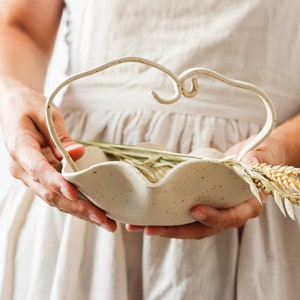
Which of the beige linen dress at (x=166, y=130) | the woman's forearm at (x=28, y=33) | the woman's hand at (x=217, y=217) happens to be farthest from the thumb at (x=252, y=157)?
the woman's forearm at (x=28, y=33)

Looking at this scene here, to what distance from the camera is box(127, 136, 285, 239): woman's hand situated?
60 centimetres

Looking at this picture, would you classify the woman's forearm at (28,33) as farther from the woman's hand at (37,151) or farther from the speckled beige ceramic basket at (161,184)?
the speckled beige ceramic basket at (161,184)

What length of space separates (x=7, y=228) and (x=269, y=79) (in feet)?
1.28

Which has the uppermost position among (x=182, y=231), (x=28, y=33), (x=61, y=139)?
(x=28, y=33)

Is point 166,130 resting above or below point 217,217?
above

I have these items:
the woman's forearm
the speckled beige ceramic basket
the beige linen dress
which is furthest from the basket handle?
the woman's forearm

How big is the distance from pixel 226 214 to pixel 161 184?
107mm

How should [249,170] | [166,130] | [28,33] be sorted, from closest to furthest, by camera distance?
[249,170], [166,130], [28,33]

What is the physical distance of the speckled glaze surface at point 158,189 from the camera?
1.79ft

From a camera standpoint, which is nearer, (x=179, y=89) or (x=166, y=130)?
(x=179, y=89)

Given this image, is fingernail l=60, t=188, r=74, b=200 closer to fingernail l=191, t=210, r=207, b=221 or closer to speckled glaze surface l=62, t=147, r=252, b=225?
speckled glaze surface l=62, t=147, r=252, b=225

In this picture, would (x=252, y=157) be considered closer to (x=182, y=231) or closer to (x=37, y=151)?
(x=182, y=231)

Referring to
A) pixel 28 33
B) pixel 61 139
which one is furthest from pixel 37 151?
pixel 28 33

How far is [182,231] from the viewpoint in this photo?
64 cm
